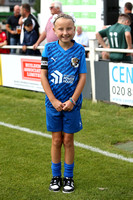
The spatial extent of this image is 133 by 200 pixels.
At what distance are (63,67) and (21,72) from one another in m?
7.37

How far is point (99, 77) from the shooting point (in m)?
9.31

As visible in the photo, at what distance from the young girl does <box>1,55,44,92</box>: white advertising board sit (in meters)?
6.46

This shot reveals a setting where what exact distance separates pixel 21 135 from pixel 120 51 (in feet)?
10.5

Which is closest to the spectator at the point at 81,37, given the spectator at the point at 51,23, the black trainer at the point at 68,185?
the spectator at the point at 51,23

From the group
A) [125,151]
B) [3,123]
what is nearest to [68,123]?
[125,151]

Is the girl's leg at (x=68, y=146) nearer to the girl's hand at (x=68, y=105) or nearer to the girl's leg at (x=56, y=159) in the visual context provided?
the girl's leg at (x=56, y=159)

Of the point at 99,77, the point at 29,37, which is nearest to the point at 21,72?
the point at 29,37

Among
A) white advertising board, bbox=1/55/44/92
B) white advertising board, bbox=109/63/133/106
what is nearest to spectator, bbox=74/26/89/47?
white advertising board, bbox=1/55/44/92

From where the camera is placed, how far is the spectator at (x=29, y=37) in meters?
11.5

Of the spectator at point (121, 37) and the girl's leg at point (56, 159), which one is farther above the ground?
the spectator at point (121, 37)

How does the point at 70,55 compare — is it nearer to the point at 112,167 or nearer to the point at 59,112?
the point at 59,112

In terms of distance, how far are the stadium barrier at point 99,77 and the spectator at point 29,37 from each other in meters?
0.32

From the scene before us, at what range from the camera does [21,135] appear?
682cm

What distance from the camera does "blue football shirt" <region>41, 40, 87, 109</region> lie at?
4211 millimetres
